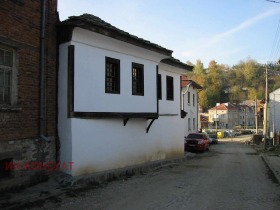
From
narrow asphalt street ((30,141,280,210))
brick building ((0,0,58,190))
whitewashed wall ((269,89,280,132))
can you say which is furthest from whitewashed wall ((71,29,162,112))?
whitewashed wall ((269,89,280,132))

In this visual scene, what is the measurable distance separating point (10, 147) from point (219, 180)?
7750 millimetres

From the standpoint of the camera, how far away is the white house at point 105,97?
35.3 ft

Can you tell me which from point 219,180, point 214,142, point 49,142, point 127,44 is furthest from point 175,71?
point 214,142

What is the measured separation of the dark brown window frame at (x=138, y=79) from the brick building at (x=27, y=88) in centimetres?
416

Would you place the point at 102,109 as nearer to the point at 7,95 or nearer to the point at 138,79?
the point at 138,79

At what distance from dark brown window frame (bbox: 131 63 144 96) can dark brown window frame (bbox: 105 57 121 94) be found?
126 centimetres

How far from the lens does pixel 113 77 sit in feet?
42.0

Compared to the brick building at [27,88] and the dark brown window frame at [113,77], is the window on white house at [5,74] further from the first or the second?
the dark brown window frame at [113,77]

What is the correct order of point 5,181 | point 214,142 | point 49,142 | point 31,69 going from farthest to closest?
1. point 214,142
2. point 49,142
3. point 31,69
4. point 5,181

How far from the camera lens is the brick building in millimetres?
8875

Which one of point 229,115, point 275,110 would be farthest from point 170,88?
point 229,115

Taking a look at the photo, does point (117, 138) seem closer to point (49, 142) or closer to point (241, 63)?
point (49, 142)

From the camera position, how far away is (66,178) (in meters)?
10.3

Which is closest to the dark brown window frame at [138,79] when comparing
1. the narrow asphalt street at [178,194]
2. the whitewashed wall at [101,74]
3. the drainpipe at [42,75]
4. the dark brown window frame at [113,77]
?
the whitewashed wall at [101,74]
